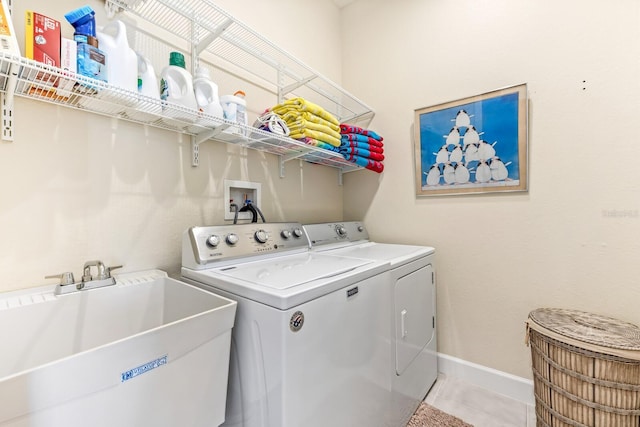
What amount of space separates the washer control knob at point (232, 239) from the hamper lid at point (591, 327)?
5.11 feet

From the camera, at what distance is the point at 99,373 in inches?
24.9

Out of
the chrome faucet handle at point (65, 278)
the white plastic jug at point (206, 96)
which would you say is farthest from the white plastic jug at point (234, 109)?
the chrome faucet handle at point (65, 278)

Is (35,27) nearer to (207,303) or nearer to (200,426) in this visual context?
(207,303)

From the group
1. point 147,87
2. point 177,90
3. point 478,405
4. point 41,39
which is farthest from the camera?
point 478,405

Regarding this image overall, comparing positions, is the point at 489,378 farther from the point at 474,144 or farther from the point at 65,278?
the point at 65,278

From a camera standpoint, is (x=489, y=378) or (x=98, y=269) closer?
(x=98, y=269)

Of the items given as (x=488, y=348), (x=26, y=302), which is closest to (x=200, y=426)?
(x=26, y=302)

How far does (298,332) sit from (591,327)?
1.41m

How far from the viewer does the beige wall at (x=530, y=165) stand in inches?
59.1

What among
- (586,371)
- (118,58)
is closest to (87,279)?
(118,58)

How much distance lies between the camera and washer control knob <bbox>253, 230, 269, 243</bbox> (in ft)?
4.80

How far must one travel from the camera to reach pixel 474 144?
6.27ft

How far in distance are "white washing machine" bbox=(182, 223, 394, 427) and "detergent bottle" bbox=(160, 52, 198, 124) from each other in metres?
0.53

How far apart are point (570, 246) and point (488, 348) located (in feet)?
2.72
